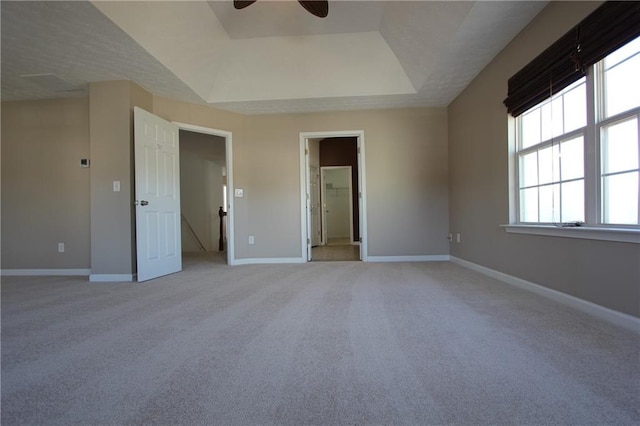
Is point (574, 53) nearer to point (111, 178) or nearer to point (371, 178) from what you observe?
point (371, 178)

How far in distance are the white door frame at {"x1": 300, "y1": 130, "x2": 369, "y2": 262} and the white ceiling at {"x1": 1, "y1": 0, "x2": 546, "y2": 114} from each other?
1.41 ft

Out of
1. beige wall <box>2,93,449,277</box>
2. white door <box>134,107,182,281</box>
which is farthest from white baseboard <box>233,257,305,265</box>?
white door <box>134,107,182,281</box>

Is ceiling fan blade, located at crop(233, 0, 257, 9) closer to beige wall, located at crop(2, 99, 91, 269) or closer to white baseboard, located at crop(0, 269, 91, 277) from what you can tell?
beige wall, located at crop(2, 99, 91, 269)

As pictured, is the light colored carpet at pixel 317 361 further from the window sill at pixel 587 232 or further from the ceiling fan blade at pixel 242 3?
the ceiling fan blade at pixel 242 3

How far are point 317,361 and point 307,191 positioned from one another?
3459 mm

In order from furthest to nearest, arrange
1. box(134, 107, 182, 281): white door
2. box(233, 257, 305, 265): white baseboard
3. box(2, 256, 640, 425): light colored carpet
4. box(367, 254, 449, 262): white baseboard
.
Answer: box(233, 257, 305, 265): white baseboard
box(367, 254, 449, 262): white baseboard
box(134, 107, 182, 281): white door
box(2, 256, 640, 425): light colored carpet

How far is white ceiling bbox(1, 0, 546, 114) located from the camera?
249 centimetres

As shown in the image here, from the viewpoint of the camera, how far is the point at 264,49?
12.5 feet

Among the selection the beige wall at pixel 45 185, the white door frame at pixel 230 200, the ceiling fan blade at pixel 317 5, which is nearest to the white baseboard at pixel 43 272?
the beige wall at pixel 45 185

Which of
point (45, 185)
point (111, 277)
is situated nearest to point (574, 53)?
point (111, 277)

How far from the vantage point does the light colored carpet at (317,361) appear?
1.08m

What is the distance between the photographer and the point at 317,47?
3799mm

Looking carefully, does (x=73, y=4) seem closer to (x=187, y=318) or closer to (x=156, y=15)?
(x=156, y=15)

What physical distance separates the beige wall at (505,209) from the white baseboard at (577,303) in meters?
0.04
